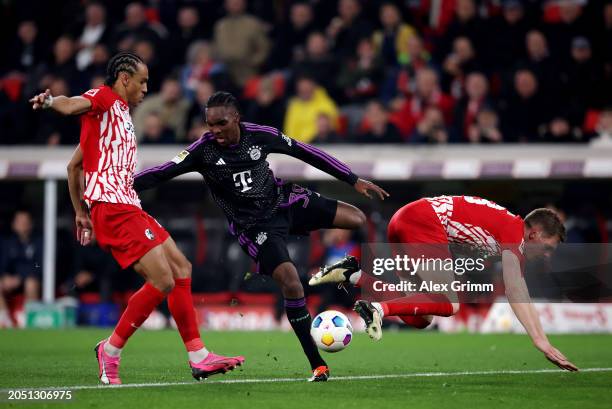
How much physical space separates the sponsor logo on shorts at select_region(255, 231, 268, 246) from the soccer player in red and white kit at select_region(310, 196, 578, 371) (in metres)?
0.70

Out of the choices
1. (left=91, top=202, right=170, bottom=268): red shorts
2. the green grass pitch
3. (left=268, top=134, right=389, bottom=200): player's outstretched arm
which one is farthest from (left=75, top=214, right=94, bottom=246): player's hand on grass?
(left=268, top=134, right=389, bottom=200): player's outstretched arm

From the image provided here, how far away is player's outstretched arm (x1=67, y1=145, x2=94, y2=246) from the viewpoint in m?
7.80

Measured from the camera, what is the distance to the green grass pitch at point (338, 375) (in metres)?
7.00

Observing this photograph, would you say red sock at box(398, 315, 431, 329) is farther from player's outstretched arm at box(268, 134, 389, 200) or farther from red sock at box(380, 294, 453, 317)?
player's outstretched arm at box(268, 134, 389, 200)

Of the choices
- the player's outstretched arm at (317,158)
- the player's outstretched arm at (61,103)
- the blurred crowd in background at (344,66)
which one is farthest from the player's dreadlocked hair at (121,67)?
the blurred crowd in background at (344,66)

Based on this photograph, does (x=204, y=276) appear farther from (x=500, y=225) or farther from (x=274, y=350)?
(x=500, y=225)

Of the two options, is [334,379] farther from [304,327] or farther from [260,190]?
[260,190]

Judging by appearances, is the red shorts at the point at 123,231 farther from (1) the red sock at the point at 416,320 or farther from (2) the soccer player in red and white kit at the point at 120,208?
(1) the red sock at the point at 416,320

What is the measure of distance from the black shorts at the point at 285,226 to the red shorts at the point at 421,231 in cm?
56

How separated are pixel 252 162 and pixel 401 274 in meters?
1.97

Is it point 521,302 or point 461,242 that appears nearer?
point 521,302

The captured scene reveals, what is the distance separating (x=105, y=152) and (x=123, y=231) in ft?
1.80

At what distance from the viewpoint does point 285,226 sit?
863 cm

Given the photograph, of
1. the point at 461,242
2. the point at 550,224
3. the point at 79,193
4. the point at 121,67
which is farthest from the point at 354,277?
the point at 121,67
